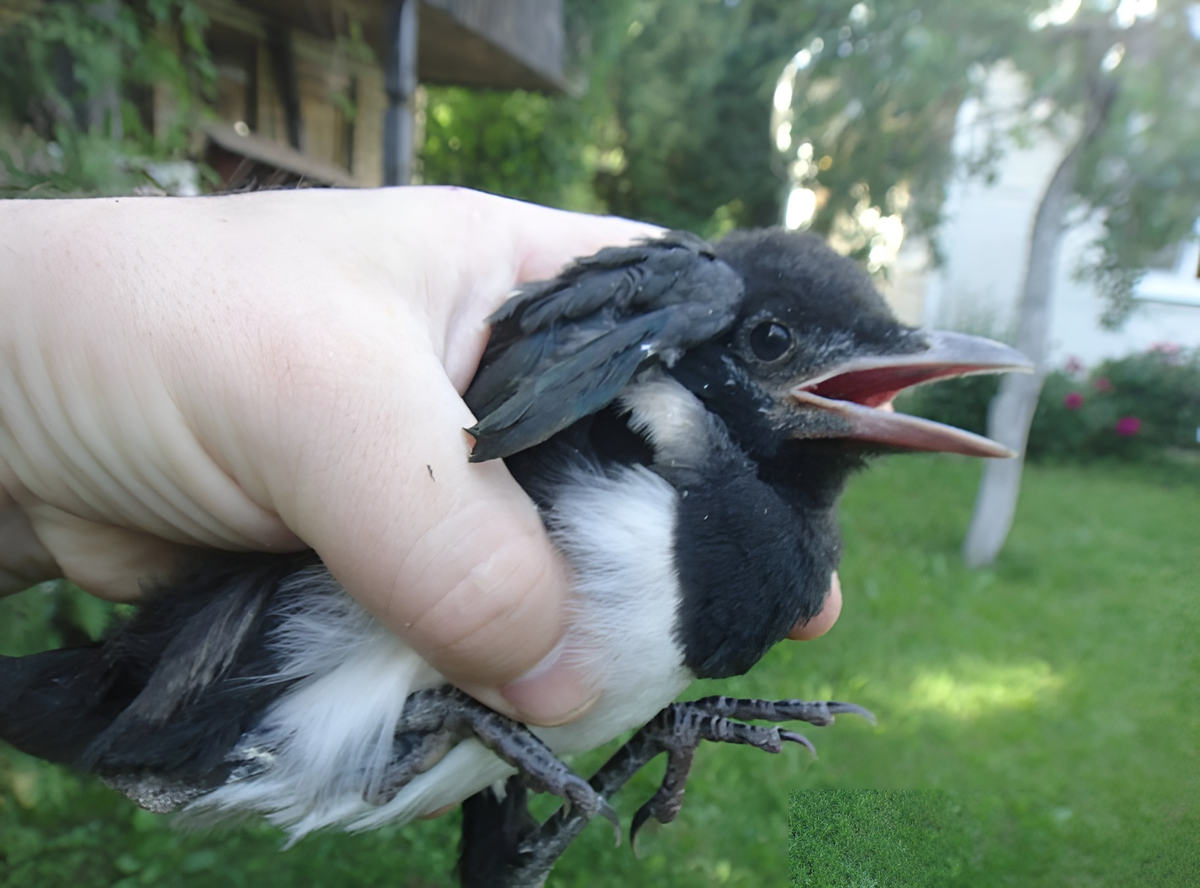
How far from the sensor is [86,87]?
1814 mm

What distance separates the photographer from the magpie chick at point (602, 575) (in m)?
0.90

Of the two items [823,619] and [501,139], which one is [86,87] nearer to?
[823,619]

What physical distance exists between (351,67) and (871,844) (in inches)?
211

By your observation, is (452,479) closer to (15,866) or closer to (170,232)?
(170,232)

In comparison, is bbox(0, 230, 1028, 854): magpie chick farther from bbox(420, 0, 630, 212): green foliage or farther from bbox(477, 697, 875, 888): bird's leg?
bbox(420, 0, 630, 212): green foliage

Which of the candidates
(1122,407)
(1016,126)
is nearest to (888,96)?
(1016,126)


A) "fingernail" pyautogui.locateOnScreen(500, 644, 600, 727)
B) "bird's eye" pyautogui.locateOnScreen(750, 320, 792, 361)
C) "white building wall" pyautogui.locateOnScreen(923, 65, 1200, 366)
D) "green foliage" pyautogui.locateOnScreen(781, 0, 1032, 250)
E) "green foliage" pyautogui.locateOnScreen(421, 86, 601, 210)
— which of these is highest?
"green foliage" pyautogui.locateOnScreen(421, 86, 601, 210)

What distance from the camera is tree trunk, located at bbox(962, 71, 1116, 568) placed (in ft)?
8.04

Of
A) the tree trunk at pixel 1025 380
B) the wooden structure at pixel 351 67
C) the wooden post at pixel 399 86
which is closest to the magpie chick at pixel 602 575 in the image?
the tree trunk at pixel 1025 380

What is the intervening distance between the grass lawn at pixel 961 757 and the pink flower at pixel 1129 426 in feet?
0.23

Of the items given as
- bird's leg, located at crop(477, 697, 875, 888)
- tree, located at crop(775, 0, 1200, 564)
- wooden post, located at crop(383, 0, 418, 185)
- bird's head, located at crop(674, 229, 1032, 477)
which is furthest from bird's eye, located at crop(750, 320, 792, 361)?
wooden post, located at crop(383, 0, 418, 185)

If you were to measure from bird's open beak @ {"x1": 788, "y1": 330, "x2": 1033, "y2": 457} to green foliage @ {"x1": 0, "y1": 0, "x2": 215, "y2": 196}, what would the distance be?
1.28 m

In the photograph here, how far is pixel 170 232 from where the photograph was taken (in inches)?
30.6

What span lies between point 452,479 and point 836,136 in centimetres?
326
